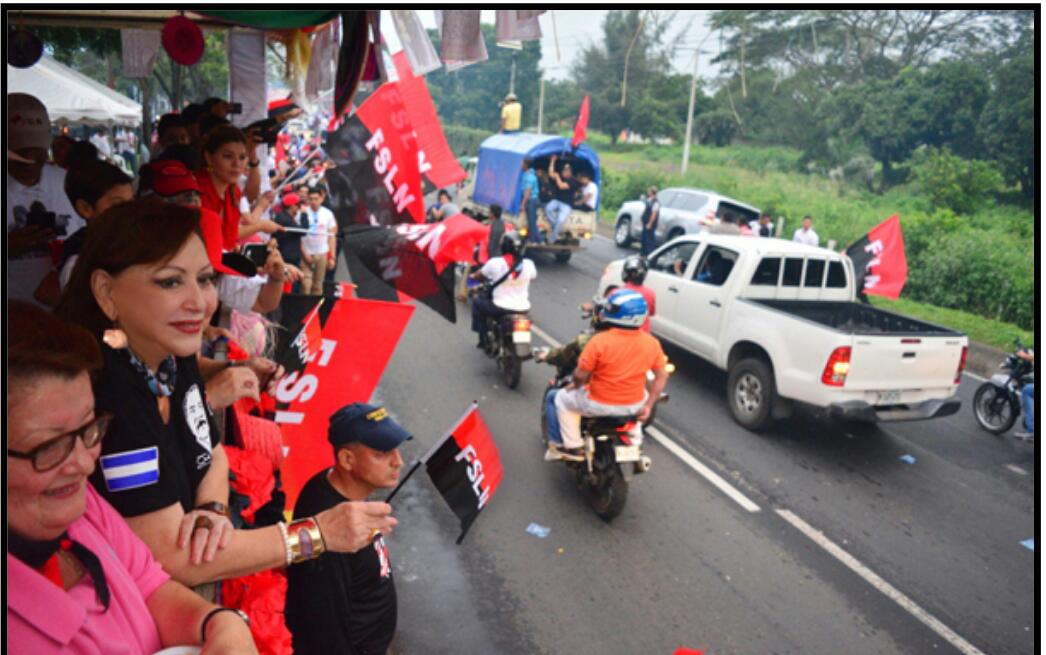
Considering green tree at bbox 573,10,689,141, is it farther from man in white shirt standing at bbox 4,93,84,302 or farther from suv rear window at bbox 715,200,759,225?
man in white shirt standing at bbox 4,93,84,302

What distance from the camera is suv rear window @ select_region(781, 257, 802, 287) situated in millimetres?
8477

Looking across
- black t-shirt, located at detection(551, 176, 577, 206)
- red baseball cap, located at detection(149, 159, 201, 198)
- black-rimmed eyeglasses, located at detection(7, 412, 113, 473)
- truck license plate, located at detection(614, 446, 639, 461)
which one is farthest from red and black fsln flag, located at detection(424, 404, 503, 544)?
black t-shirt, located at detection(551, 176, 577, 206)

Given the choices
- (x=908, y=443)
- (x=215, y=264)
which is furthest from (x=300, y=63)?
(x=908, y=443)

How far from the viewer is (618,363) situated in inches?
215

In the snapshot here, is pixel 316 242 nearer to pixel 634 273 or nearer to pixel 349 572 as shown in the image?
pixel 634 273

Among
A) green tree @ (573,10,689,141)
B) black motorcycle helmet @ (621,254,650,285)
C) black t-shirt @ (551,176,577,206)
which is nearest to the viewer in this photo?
black motorcycle helmet @ (621,254,650,285)

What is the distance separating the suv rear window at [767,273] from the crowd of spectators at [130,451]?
640 centimetres

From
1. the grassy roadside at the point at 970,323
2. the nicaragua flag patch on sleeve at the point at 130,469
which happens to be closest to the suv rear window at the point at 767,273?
the grassy roadside at the point at 970,323

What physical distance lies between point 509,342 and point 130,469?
656cm

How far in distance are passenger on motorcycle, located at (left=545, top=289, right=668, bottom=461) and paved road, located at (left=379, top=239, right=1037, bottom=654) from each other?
75cm

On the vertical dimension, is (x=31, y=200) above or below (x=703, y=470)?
above

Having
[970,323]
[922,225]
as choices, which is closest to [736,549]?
[970,323]

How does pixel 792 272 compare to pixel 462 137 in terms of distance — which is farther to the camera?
pixel 462 137

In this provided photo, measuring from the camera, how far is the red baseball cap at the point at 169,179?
3.36 m
